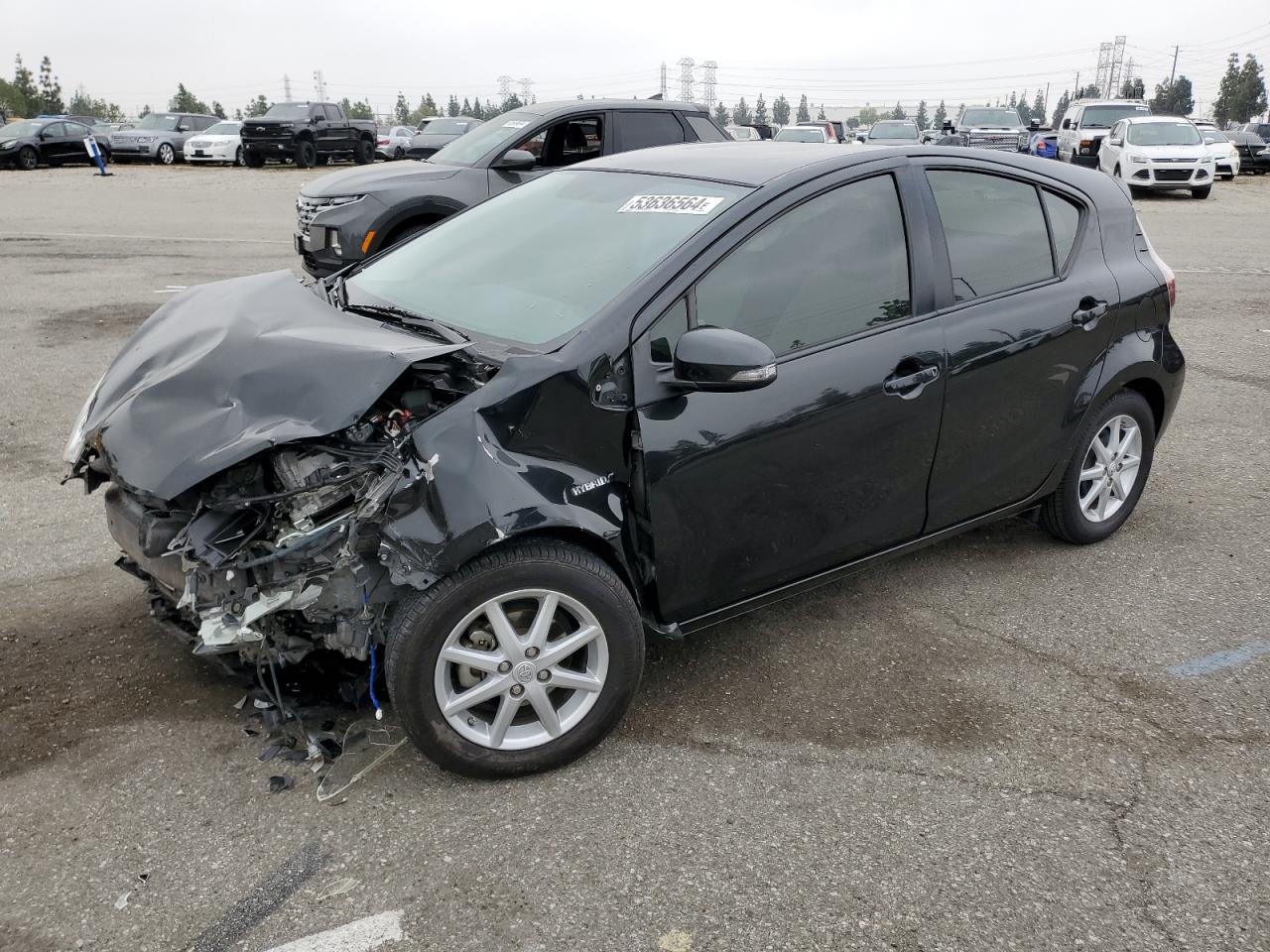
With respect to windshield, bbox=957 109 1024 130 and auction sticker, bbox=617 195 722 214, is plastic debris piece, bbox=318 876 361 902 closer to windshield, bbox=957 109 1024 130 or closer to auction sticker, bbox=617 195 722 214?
auction sticker, bbox=617 195 722 214

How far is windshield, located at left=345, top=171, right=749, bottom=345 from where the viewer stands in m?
3.34

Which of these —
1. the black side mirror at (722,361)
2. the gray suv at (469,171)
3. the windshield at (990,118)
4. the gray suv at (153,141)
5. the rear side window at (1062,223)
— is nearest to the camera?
the black side mirror at (722,361)

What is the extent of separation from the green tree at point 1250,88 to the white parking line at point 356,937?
4916 inches

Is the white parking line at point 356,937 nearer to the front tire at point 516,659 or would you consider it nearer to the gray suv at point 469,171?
the front tire at point 516,659

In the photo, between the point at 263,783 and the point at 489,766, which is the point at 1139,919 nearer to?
the point at 489,766

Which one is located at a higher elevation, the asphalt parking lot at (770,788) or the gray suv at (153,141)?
the gray suv at (153,141)

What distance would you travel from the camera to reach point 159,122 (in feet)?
109

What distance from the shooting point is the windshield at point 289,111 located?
29198 millimetres

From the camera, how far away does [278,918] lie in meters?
2.54

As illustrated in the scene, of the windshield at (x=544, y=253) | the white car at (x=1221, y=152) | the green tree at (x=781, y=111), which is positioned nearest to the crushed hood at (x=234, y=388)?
the windshield at (x=544, y=253)

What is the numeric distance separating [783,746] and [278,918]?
4.97 feet

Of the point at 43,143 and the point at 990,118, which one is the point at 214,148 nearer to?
the point at 43,143

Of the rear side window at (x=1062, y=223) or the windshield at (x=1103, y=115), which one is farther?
the windshield at (x=1103, y=115)

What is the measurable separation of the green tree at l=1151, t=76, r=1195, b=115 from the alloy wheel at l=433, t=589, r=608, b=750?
132 metres
